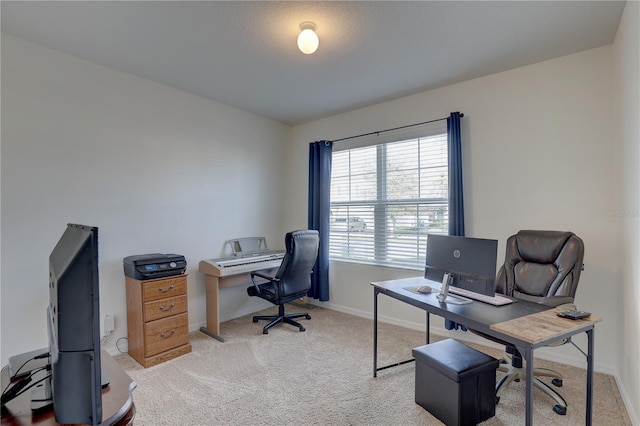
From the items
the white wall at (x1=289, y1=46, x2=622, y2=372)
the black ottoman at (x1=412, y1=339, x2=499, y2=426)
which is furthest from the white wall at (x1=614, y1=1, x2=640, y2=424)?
the black ottoman at (x1=412, y1=339, x2=499, y2=426)

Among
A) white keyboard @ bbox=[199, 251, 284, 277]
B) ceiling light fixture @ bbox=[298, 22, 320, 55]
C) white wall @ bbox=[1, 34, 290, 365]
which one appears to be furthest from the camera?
white keyboard @ bbox=[199, 251, 284, 277]

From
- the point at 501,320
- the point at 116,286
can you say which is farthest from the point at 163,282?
the point at 501,320

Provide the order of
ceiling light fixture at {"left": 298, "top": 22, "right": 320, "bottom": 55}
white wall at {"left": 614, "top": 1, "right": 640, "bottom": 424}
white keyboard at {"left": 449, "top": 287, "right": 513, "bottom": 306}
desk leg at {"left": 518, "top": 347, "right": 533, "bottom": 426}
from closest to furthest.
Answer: desk leg at {"left": 518, "top": 347, "right": 533, "bottom": 426} < white wall at {"left": 614, "top": 1, "right": 640, "bottom": 424} < white keyboard at {"left": 449, "top": 287, "right": 513, "bottom": 306} < ceiling light fixture at {"left": 298, "top": 22, "right": 320, "bottom": 55}

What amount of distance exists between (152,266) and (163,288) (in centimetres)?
22

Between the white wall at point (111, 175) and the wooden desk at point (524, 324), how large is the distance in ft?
8.32

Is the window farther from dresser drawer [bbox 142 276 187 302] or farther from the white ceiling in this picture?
dresser drawer [bbox 142 276 187 302]

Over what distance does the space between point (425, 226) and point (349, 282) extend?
124cm

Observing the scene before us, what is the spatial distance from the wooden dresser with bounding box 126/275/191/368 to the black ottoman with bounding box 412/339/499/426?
2106 mm

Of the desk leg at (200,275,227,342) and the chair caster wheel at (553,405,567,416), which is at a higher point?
the desk leg at (200,275,227,342)

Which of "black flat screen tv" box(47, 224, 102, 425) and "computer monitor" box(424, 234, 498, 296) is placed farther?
"computer monitor" box(424, 234, 498, 296)

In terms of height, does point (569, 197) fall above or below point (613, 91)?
below

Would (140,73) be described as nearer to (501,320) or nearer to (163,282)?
(163,282)

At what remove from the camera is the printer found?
2.72 metres

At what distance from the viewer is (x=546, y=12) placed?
2098 mm
